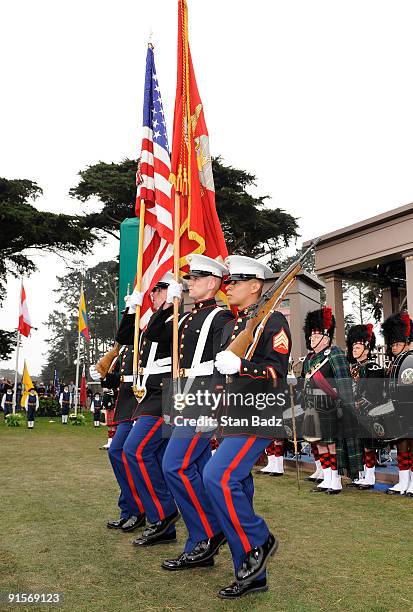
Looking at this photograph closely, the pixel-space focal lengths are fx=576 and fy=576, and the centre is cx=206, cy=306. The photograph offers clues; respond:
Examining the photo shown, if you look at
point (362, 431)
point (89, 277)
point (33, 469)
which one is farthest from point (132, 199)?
point (89, 277)

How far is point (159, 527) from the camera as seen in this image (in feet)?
16.5

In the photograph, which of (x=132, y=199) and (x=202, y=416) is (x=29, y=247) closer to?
(x=132, y=199)

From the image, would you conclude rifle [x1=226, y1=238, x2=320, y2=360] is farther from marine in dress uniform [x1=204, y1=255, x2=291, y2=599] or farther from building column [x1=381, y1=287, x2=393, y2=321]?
building column [x1=381, y1=287, x2=393, y2=321]

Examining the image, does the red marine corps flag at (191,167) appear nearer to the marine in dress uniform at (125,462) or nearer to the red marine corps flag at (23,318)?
the marine in dress uniform at (125,462)

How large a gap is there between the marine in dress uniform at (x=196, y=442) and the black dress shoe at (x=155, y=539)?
0.50m

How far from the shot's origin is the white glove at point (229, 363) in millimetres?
3730

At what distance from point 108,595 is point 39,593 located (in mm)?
436

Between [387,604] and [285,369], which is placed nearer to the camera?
[387,604]

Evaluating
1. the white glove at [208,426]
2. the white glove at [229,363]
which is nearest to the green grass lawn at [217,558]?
the white glove at [208,426]

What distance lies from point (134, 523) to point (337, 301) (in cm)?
1663

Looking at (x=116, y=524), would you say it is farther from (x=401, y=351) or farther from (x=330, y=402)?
(x=401, y=351)

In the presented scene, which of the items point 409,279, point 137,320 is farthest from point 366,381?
point 409,279

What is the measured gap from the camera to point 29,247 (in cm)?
2934

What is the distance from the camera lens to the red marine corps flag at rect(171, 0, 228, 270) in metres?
5.48
